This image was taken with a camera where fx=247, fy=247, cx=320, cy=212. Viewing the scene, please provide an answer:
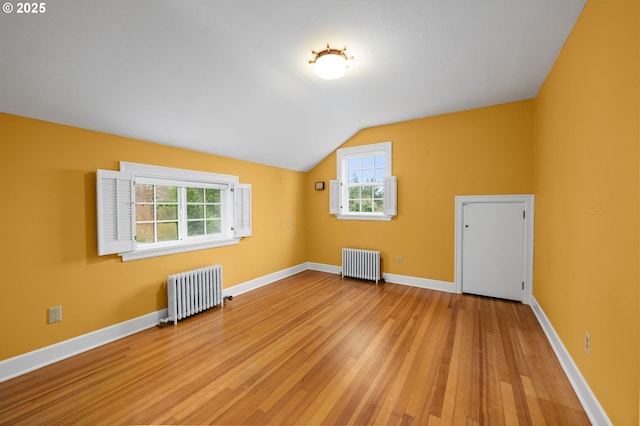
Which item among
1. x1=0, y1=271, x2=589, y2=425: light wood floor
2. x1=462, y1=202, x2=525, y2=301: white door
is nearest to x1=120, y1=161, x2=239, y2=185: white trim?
x1=0, y1=271, x2=589, y2=425: light wood floor

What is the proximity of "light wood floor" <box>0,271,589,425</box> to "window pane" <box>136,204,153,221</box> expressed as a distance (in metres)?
1.30

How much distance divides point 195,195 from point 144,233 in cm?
81

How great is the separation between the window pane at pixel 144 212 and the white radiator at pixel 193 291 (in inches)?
29.9

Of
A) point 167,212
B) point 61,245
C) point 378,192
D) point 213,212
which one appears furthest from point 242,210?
point 378,192

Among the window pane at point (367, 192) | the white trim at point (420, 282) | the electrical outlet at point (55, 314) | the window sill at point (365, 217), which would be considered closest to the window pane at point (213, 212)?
the electrical outlet at point (55, 314)

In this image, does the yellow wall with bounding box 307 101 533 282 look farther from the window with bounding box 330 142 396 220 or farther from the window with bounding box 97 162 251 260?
the window with bounding box 97 162 251 260

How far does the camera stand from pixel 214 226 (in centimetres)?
380

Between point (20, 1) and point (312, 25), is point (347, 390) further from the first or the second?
point (20, 1)

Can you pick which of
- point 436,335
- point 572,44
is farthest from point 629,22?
point 436,335

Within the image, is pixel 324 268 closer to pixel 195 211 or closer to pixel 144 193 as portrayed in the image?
pixel 195 211

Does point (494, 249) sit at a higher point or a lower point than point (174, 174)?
lower

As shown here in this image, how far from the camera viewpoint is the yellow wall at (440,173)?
3.46 metres

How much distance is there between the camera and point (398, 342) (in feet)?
8.20

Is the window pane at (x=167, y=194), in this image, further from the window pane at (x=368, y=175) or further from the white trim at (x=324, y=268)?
the window pane at (x=368, y=175)
